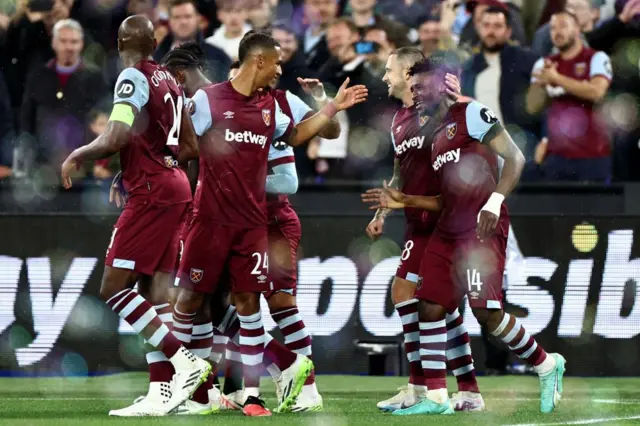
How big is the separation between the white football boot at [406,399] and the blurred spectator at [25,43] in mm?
6542

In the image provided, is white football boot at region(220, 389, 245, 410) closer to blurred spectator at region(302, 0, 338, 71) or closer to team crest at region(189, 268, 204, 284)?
team crest at region(189, 268, 204, 284)

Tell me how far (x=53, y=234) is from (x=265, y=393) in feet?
8.99

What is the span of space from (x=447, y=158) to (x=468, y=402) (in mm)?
1634

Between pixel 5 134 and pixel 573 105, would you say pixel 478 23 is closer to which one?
pixel 573 105

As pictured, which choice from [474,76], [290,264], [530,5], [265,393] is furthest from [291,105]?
[530,5]

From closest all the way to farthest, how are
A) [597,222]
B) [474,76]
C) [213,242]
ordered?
[213,242], [597,222], [474,76]

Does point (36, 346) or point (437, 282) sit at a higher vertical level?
point (437, 282)

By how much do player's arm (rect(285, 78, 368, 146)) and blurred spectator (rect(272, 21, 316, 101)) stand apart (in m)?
5.06

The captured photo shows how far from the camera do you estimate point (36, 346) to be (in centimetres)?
1155

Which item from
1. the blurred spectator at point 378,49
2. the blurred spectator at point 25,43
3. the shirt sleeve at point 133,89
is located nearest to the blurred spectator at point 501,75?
the blurred spectator at point 378,49

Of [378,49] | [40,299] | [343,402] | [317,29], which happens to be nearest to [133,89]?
[343,402]

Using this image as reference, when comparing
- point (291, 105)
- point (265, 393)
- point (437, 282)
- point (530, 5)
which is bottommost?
point (265, 393)

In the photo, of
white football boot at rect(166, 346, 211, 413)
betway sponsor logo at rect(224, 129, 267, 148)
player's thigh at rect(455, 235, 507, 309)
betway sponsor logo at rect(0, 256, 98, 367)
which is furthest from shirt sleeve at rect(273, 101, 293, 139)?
betway sponsor logo at rect(0, 256, 98, 367)

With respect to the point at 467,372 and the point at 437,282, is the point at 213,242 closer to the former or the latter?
the point at 437,282
